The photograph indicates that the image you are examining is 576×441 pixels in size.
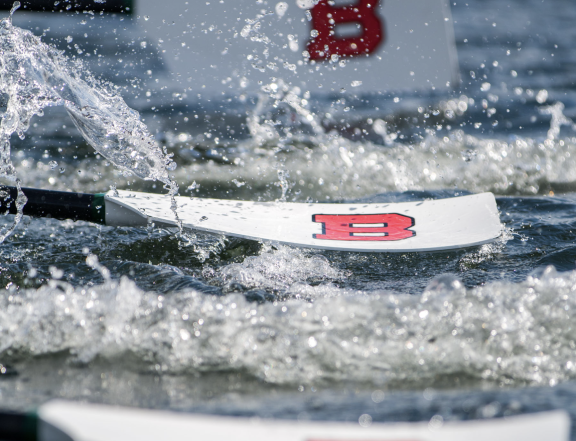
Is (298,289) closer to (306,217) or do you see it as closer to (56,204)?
(306,217)

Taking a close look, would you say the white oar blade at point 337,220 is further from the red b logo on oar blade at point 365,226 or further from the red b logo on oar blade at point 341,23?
the red b logo on oar blade at point 341,23

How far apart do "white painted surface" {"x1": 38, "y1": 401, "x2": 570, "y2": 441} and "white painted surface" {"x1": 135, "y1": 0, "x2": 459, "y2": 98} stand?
9.07 feet

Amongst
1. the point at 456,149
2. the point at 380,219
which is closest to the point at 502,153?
the point at 456,149

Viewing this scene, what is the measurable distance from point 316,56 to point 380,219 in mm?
1739

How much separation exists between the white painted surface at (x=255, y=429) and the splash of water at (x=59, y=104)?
50.8 inches

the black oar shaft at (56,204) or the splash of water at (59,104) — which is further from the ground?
the splash of water at (59,104)

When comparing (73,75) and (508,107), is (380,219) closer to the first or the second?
(73,75)

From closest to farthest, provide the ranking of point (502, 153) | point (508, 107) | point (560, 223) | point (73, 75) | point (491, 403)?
1. point (491, 403)
2. point (560, 223)
3. point (73, 75)
4. point (502, 153)
5. point (508, 107)

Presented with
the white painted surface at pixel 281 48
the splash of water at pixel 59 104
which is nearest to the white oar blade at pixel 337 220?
the splash of water at pixel 59 104

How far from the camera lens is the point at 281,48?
11.4 feet

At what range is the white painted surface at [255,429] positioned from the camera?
2.86ft

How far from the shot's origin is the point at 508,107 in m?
4.11

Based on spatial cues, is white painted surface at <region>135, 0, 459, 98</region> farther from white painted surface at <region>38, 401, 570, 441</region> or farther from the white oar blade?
white painted surface at <region>38, 401, 570, 441</region>

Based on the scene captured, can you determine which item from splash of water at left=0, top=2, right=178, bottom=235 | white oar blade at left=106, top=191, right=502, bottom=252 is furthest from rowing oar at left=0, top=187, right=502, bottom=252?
splash of water at left=0, top=2, right=178, bottom=235
